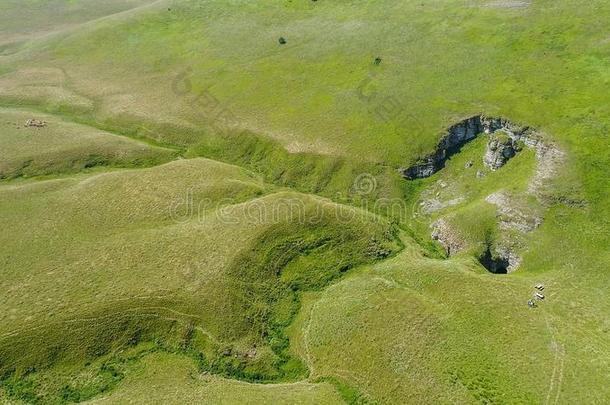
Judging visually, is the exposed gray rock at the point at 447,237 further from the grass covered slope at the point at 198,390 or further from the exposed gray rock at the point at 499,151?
the grass covered slope at the point at 198,390

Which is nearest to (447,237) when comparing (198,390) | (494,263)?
(494,263)

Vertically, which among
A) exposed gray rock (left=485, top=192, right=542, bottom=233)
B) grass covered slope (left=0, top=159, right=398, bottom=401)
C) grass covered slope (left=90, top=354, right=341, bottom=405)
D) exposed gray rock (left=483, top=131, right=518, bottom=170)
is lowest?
grass covered slope (left=90, top=354, right=341, bottom=405)

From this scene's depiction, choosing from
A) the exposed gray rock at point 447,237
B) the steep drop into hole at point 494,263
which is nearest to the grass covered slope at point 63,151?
the exposed gray rock at point 447,237

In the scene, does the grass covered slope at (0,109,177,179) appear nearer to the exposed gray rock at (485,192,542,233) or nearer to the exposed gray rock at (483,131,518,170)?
the exposed gray rock at (483,131,518,170)

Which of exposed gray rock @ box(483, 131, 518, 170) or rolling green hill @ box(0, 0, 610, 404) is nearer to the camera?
rolling green hill @ box(0, 0, 610, 404)

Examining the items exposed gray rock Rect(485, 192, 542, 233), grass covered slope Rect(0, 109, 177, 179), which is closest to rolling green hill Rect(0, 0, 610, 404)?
exposed gray rock Rect(485, 192, 542, 233)

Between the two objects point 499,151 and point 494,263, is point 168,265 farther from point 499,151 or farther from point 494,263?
point 499,151
